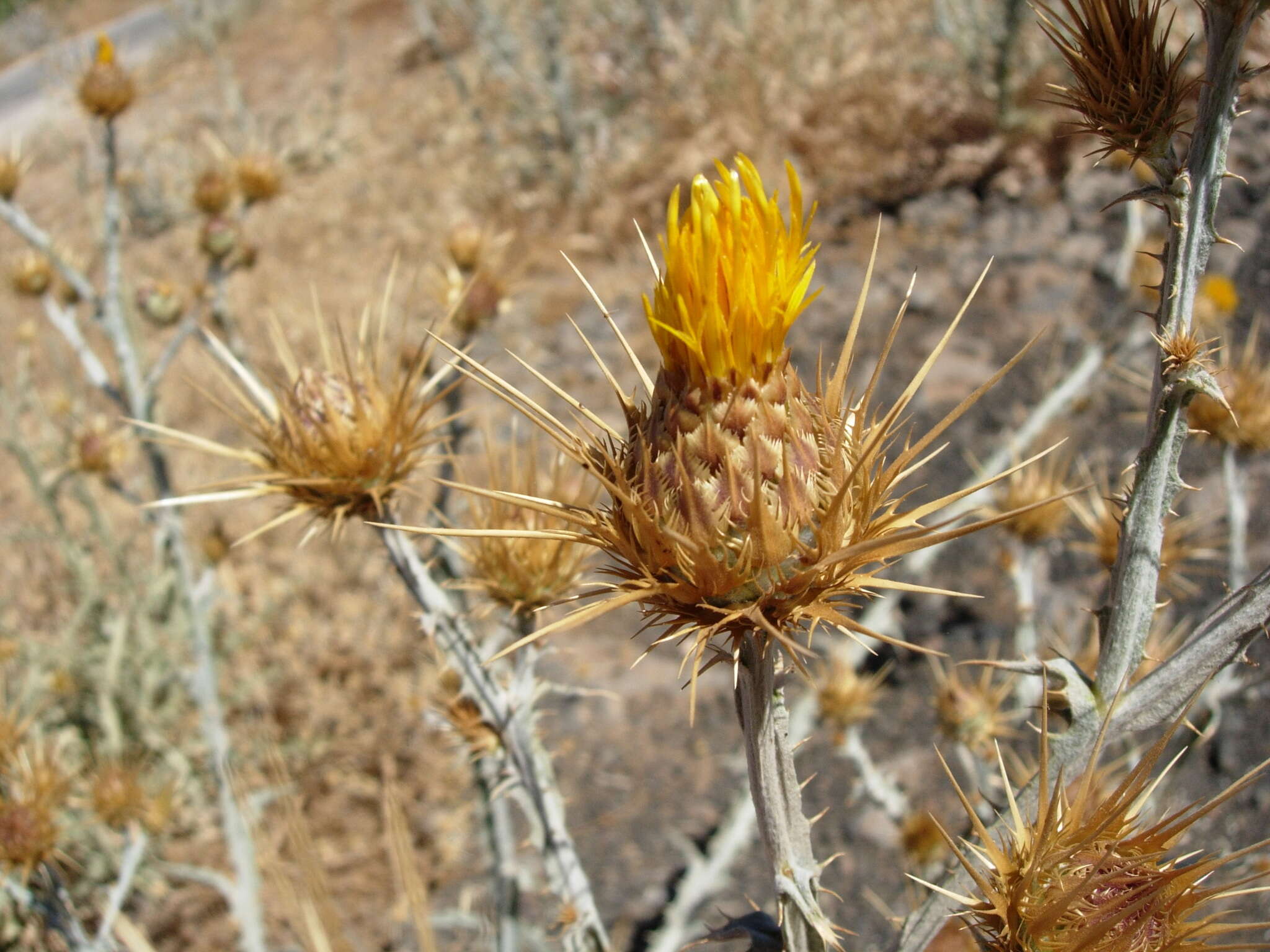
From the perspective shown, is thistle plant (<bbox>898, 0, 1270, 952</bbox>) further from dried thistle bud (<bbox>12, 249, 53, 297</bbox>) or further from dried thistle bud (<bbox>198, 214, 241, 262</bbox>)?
dried thistle bud (<bbox>12, 249, 53, 297</bbox>)

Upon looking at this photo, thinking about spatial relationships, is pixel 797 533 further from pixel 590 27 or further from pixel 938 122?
pixel 590 27

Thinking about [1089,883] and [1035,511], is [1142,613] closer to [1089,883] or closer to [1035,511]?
[1089,883]

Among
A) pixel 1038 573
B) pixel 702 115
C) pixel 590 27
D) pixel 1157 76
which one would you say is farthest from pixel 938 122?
pixel 1157 76

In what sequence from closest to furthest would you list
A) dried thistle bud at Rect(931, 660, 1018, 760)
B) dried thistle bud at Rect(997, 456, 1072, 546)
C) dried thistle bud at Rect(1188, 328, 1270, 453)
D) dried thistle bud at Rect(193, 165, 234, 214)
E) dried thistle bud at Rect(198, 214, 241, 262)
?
dried thistle bud at Rect(931, 660, 1018, 760) < dried thistle bud at Rect(1188, 328, 1270, 453) < dried thistle bud at Rect(997, 456, 1072, 546) < dried thistle bud at Rect(198, 214, 241, 262) < dried thistle bud at Rect(193, 165, 234, 214)

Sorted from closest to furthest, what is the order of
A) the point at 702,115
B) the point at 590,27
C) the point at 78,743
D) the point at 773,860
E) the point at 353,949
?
the point at 773,860 < the point at 353,949 < the point at 78,743 < the point at 702,115 < the point at 590,27

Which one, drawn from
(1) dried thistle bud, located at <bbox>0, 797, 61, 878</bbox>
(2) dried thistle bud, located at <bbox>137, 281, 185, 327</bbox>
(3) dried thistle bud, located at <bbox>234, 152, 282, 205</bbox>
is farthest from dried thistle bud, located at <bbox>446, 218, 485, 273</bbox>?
(1) dried thistle bud, located at <bbox>0, 797, 61, 878</bbox>

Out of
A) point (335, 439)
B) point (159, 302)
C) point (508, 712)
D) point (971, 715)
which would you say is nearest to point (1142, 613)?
point (508, 712)

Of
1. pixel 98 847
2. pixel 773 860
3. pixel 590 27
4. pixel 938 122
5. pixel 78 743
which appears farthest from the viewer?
pixel 590 27
